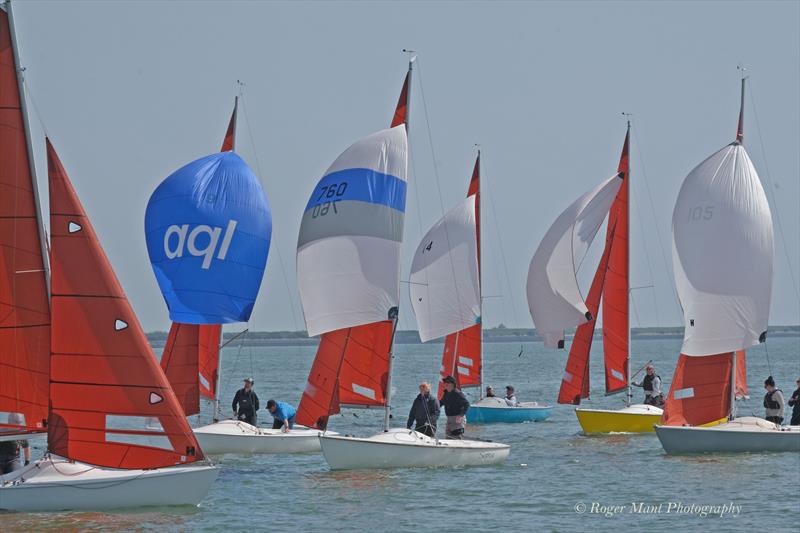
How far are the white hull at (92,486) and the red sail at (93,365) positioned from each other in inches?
10.4

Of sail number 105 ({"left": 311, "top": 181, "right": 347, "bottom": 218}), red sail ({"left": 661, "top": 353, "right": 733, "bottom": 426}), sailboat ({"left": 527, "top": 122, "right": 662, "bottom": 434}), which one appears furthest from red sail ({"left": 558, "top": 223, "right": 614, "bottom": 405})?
sail number 105 ({"left": 311, "top": 181, "right": 347, "bottom": 218})

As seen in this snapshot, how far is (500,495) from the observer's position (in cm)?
2361

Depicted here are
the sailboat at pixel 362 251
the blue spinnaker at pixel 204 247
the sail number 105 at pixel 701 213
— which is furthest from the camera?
the sail number 105 at pixel 701 213

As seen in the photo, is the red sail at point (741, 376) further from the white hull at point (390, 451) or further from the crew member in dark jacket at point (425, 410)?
the crew member in dark jacket at point (425, 410)

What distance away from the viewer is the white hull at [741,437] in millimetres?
27078

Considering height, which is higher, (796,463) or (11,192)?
(11,192)

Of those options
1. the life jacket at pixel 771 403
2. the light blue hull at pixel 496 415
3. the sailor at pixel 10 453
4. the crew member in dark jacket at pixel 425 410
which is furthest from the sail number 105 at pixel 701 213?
the sailor at pixel 10 453

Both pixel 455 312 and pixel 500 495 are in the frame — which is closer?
pixel 500 495

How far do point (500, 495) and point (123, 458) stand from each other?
7.16 meters

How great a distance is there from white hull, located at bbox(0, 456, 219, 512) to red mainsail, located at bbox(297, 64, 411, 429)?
21.6 feet

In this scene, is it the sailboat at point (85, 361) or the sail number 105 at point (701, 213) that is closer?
the sailboat at point (85, 361)

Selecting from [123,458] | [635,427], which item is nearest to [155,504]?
[123,458]

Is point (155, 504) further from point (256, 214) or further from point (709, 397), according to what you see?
point (709, 397)

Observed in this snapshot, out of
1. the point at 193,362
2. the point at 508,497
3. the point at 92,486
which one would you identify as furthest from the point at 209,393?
the point at 92,486
